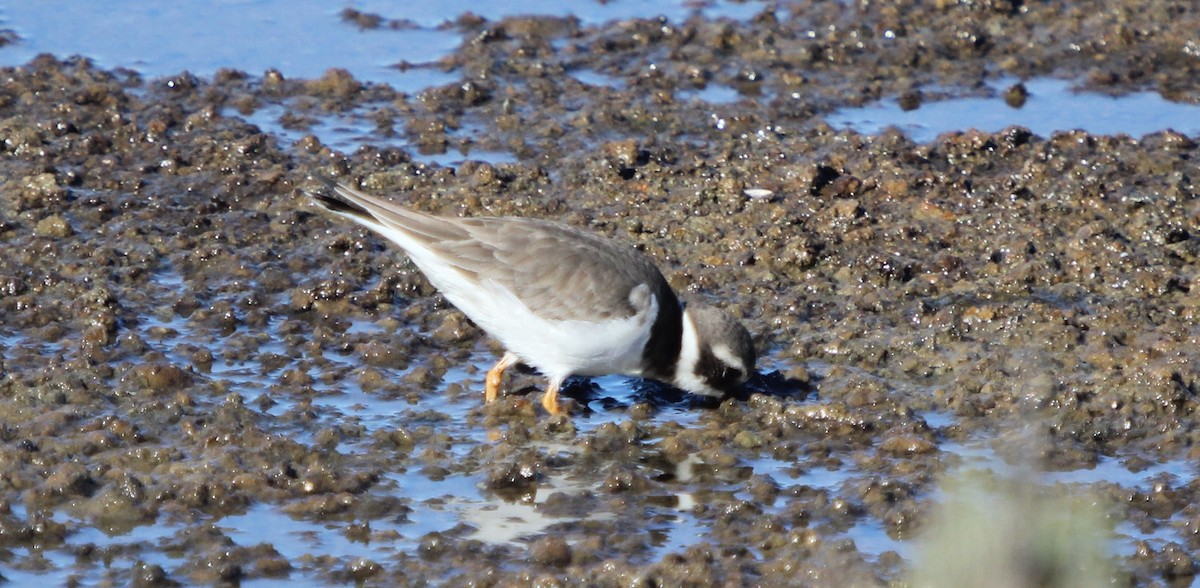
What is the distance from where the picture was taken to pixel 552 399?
8.10m

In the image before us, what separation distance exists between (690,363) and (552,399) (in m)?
0.76

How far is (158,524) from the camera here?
674cm

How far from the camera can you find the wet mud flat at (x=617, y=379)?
6.80m

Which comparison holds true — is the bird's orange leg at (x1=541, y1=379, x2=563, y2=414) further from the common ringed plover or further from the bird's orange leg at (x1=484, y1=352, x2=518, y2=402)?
the bird's orange leg at (x1=484, y1=352, x2=518, y2=402)

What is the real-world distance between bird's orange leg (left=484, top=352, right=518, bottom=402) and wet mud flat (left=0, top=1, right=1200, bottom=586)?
0.33 ft

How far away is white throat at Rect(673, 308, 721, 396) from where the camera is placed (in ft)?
26.1

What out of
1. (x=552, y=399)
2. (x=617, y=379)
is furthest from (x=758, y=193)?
(x=552, y=399)

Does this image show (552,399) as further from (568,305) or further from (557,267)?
(557,267)

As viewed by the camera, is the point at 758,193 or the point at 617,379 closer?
the point at 617,379

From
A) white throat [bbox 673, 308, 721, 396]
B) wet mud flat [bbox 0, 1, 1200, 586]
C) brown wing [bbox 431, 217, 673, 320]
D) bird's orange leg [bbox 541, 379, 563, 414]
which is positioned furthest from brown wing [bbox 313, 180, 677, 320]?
wet mud flat [bbox 0, 1, 1200, 586]

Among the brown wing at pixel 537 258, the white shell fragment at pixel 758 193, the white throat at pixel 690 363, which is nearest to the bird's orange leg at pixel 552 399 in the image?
the brown wing at pixel 537 258

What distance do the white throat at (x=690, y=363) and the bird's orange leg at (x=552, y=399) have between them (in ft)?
2.08

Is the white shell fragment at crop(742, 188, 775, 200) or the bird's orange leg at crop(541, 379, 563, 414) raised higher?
the white shell fragment at crop(742, 188, 775, 200)

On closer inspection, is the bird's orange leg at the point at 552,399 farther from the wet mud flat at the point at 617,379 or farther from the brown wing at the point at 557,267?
the brown wing at the point at 557,267
